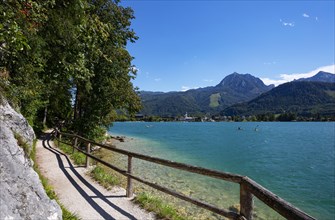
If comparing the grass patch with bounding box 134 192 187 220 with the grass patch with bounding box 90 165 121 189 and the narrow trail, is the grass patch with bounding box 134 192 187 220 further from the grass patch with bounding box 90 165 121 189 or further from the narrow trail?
the grass patch with bounding box 90 165 121 189

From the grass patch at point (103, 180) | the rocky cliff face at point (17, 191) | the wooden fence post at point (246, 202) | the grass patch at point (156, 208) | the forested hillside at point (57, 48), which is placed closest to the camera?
the rocky cliff face at point (17, 191)

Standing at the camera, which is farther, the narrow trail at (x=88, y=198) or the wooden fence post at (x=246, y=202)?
the narrow trail at (x=88, y=198)

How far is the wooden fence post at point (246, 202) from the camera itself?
418 centimetres

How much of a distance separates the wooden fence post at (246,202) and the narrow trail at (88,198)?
10.0 ft

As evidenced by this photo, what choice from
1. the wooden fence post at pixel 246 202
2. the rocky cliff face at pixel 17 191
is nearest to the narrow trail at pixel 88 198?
the rocky cliff face at pixel 17 191

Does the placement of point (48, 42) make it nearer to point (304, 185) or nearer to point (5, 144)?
point (5, 144)

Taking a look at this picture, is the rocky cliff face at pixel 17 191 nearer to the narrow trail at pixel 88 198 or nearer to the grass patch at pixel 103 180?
the narrow trail at pixel 88 198

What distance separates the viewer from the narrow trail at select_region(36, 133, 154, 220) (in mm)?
6668

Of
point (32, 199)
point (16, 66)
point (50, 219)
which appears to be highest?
point (16, 66)

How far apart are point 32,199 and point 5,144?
949 mm

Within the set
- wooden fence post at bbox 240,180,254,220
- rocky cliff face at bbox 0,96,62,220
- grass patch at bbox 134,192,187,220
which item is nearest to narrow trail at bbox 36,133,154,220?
grass patch at bbox 134,192,187,220

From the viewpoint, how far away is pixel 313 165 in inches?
1286

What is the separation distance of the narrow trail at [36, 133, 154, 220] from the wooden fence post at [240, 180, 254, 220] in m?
3.05

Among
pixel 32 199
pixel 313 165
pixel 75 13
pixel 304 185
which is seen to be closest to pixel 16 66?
pixel 75 13
